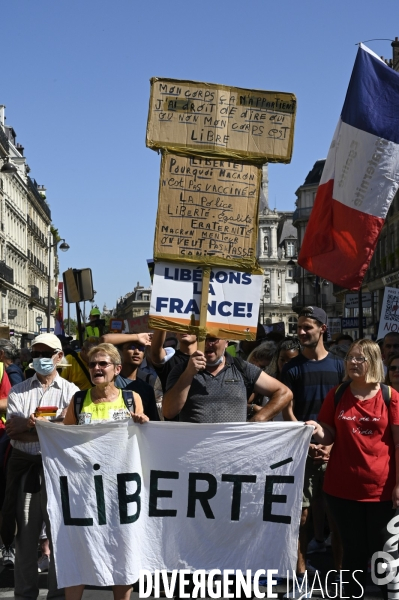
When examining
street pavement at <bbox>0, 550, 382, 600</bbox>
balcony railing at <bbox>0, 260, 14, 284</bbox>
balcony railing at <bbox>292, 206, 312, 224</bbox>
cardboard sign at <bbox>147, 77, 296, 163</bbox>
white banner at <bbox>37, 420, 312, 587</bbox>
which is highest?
balcony railing at <bbox>292, 206, 312, 224</bbox>

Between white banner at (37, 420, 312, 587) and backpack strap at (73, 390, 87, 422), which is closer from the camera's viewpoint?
white banner at (37, 420, 312, 587)

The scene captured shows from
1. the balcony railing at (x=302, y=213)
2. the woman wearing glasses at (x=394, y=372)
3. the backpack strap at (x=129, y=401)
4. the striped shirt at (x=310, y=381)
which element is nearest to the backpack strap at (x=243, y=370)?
the backpack strap at (x=129, y=401)

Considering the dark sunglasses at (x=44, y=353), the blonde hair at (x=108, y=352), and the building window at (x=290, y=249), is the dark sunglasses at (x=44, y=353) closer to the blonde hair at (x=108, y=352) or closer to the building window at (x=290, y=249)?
the blonde hair at (x=108, y=352)

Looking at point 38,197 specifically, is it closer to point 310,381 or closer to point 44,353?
point 310,381

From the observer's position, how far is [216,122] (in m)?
6.38

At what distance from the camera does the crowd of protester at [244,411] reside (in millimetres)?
5926

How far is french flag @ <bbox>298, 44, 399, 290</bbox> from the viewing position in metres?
8.47

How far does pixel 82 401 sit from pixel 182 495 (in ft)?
2.84

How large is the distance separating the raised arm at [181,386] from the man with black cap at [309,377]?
1325 millimetres

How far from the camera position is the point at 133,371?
7629 mm

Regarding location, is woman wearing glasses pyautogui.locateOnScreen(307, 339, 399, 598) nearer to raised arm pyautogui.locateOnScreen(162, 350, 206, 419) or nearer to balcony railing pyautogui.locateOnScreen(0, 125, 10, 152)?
raised arm pyautogui.locateOnScreen(162, 350, 206, 419)

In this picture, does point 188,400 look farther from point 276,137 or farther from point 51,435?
point 276,137

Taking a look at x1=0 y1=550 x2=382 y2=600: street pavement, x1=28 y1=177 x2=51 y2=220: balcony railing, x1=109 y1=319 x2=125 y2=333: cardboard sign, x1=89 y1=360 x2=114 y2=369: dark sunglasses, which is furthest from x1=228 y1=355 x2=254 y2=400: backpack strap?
x1=28 y1=177 x2=51 y2=220: balcony railing

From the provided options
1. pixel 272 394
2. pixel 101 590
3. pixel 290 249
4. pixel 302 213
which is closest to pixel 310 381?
pixel 272 394
